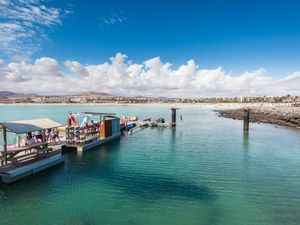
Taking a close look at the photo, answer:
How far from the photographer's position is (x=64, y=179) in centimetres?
1491

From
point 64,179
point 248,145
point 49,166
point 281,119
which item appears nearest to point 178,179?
point 64,179

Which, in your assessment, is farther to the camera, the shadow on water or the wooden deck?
the wooden deck

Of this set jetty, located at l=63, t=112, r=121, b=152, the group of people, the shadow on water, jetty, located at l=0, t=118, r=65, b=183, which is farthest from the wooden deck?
jetty, located at l=63, t=112, r=121, b=152

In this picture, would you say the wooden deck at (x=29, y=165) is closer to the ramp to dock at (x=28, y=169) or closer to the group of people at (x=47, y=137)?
the ramp to dock at (x=28, y=169)

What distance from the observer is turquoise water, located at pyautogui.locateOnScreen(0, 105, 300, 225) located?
10.4 meters

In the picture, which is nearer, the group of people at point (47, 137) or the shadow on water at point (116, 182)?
the shadow on water at point (116, 182)

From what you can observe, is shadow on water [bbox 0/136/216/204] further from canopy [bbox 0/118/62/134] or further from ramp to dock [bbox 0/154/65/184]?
canopy [bbox 0/118/62/134]

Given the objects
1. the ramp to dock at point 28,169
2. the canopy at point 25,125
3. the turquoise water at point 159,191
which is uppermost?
the canopy at point 25,125

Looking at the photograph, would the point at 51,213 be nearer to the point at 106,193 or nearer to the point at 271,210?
the point at 106,193

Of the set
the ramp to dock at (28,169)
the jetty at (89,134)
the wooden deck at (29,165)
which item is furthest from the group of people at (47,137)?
the ramp to dock at (28,169)

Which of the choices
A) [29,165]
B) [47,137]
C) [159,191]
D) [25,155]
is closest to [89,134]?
[47,137]

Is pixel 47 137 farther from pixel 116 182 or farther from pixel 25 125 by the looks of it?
pixel 116 182

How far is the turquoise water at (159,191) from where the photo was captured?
10.4m

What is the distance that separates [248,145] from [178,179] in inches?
588
